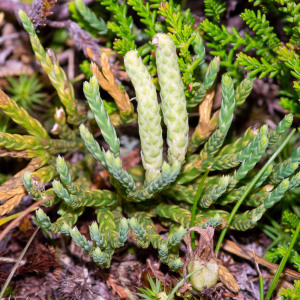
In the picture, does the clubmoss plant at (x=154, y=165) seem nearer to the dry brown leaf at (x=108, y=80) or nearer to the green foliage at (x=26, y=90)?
the dry brown leaf at (x=108, y=80)

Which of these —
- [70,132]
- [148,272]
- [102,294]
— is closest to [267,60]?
[70,132]

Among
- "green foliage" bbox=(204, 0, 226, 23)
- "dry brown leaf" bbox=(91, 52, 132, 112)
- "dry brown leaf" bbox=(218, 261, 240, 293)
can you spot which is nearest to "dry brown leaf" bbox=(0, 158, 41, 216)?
"dry brown leaf" bbox=(91, 52, 132, 112)

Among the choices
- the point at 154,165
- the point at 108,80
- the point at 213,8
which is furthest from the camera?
the point at 213,8

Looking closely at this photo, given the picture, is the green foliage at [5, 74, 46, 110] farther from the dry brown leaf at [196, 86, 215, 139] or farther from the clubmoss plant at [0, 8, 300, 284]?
the dry brown leaf at [196, 86, 215, 139]

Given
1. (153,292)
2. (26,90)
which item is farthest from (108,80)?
(153,292)

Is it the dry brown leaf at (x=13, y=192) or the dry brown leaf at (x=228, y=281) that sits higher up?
the dry brown leaf at (x=13, y=192)

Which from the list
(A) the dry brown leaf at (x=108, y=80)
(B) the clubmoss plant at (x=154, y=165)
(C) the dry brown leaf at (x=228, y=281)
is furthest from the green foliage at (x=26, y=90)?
(C) the dry brown leaf at (x=228, y=281)

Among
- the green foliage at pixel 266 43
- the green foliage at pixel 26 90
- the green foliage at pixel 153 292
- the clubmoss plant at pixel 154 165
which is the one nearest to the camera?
the clubmoss plant at pixel 154 165

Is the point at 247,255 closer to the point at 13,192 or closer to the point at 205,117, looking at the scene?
the point at 205,117

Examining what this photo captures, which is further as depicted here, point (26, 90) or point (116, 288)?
point (26, 90)
